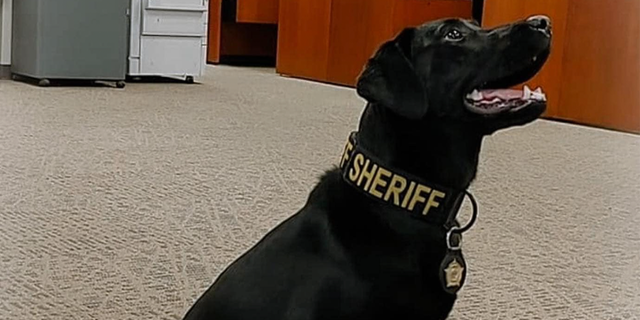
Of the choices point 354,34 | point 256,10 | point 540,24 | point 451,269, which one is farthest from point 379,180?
point 256,10

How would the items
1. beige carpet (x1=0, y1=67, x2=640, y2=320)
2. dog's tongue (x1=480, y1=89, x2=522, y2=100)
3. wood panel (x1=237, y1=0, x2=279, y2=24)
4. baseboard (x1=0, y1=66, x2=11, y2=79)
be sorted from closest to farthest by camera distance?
dog's tongue (x1=480, y1=89, x2=522, y2=100) < beige carpet (x1=0, y1=67, x2=640, y2=320) < baseboard (x1=0, y1=66, x2=11, y2=79) < wood panel (x1=237, y1=0, x2=279, y2=24)

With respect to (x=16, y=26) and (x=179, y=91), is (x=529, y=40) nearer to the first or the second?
(x=179, y=91)

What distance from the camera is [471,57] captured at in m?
1.07

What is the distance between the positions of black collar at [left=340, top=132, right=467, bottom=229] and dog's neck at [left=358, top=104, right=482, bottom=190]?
0.01 metres

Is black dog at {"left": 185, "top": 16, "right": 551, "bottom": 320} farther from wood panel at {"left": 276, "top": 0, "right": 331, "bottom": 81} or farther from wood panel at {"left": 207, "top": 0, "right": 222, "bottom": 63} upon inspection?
wood panel at {"left": 207, "top": 0, "right": 222, "bottom": 63}

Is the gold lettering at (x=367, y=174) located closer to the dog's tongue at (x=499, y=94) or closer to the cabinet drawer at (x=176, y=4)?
the dog's tongue at (x=499, y=94)

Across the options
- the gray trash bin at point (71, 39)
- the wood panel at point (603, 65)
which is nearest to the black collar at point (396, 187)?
the wood panel at point (603, 65)

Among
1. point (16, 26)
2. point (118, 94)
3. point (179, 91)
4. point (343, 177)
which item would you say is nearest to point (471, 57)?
point (343, 177)

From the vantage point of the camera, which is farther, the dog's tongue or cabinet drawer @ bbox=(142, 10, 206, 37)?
cabinet drawer @ bbox=(142, 10, 206, 37)

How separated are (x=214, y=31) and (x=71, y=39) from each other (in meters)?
3.10

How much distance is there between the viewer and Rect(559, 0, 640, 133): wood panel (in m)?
3.97

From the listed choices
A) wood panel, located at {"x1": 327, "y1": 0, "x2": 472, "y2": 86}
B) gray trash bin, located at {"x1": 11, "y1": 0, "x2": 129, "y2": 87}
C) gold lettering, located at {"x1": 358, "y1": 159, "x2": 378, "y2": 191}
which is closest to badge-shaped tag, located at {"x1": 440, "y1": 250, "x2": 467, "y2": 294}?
gold lettering, located at {"x1": 358, "y1": 159, "x2": 378, "y2": 191}

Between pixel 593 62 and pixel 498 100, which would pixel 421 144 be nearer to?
pixel 498 100

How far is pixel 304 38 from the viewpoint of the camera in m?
6.18
